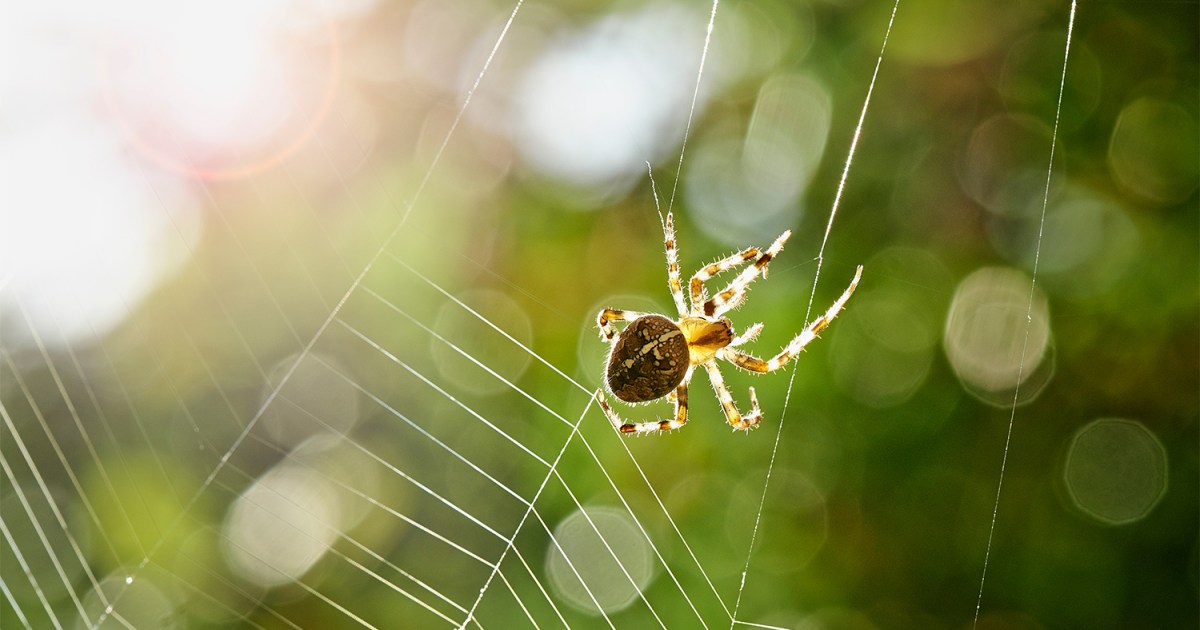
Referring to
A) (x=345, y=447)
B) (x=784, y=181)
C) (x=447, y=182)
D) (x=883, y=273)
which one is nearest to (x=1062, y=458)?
(x=883, y=273)

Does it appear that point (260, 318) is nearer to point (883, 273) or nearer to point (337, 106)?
point (337, 106)

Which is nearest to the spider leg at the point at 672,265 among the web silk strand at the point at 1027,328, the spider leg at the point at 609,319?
the spider leg at the point at 609,319

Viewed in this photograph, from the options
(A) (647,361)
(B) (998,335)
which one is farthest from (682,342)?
(B) (998,335)

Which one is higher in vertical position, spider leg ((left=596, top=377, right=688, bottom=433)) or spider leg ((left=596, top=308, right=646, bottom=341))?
spider leg ((left=596, top=308, right=646, bottom=341))

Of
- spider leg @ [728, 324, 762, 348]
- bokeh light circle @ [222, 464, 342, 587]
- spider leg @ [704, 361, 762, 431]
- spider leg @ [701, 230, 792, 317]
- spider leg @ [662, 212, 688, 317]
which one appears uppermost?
bokeh light circle @ [222, 464, 342, 587]

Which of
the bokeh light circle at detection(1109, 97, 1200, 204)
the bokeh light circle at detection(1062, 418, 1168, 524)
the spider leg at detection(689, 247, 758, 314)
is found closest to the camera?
the spider leg at detection(689, 247, 758, 314)

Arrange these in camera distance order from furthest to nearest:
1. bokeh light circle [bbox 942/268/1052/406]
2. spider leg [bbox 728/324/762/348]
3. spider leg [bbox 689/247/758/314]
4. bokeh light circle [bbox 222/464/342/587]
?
bokeh light circle [bbox 222/464/342/587] → bokeh light circle [bbox 942/268/1052/406] → spider leg [bbox 728/324/762/348] → spider leg [bbox 689/247/758/314]

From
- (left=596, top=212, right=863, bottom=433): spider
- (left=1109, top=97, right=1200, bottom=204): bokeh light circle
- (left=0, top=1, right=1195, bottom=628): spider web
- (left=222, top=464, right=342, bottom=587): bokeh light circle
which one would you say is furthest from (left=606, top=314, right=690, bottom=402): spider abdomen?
(left=222, top=464, right=342, bottom=587): bokeh light circle

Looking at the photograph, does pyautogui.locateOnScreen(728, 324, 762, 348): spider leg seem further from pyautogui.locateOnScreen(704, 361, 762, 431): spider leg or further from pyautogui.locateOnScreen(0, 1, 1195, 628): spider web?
pyautogui.locateOnScreen(0, 1, 1195, 628): spider web
